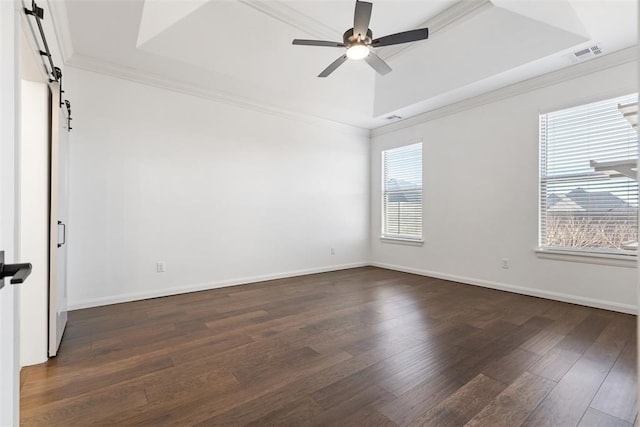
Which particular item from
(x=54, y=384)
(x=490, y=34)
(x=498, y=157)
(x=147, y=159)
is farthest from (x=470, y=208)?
(x=54, y=384)

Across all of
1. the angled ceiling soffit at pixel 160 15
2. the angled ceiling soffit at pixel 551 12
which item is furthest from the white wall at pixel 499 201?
the angled ceiling soffit at pixel 160 15

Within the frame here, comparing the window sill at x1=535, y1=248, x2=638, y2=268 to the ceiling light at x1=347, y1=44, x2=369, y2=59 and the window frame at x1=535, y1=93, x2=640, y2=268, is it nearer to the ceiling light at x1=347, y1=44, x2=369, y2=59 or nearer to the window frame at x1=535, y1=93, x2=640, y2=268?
the window frame at x1=535, y1=93, x2=640, y2=268

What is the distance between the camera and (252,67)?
3.68 m

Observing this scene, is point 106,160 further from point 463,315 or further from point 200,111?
point 463,315

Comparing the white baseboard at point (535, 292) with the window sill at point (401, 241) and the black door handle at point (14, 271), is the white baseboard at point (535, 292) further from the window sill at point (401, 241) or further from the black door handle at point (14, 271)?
the black door handle at point (14, 271)

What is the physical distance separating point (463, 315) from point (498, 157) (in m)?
2.36

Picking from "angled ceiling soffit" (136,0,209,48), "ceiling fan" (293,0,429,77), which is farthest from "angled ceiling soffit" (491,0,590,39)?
"angled ceiling soffit" (136,0,209,48)

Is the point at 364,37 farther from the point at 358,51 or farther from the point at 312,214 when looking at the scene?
the point at 312,214

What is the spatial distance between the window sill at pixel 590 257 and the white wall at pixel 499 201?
0.06 metres

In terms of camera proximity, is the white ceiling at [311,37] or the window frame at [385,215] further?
the window frame at [385,215]

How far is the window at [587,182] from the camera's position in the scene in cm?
315

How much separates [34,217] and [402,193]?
4.97m

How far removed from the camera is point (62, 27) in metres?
2.67

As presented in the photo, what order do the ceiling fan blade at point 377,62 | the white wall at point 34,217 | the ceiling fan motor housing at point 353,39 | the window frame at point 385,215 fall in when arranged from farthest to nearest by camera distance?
the window frame at point 385,215 → the ceiling fan blade at point 377,62 → the ceiling fan motor housing at point 353,39 → the white wall at point 34,217
